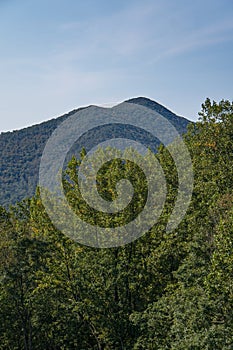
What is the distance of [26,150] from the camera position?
134 meters

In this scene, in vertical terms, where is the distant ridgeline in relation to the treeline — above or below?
above

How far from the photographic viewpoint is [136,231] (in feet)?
69.7

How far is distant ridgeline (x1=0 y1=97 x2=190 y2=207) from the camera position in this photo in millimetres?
99812

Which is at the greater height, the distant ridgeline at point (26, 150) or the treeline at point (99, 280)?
the distant ridgeline at point (26, 150)

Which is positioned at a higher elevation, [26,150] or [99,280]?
[26,150]

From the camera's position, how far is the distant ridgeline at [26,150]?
99812 mm

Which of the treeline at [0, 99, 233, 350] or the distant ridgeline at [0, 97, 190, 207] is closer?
the treeline at [0, 99, 233, 350]

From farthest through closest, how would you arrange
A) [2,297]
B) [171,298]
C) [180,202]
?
[180,202], [2,297], [171,298]

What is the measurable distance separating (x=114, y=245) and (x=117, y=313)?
3010 mm

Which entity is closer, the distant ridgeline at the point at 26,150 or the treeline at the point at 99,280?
the treeline at the point at 99,280

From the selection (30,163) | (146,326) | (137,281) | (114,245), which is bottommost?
(146,326)

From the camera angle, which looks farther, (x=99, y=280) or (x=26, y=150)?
(x=26, y=150)

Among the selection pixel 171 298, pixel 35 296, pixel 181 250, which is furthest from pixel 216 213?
pixel 35 296

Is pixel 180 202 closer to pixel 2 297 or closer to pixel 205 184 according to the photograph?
Result: pixel 205 184
